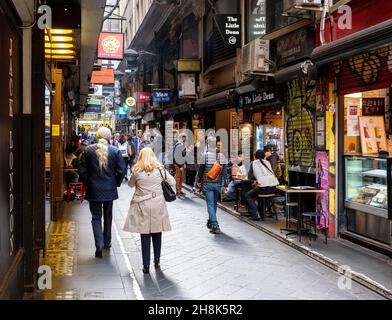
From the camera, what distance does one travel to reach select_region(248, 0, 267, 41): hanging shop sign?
14.8m

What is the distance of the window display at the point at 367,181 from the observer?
9.46 metres

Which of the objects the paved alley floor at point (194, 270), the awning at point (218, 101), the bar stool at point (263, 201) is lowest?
the paved alley floor at point (194, 270)

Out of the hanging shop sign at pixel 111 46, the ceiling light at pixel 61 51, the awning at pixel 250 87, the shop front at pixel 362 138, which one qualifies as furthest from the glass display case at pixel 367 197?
the hanging shop sign at pixel 111 46

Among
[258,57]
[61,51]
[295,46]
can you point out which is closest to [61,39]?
[61,51]

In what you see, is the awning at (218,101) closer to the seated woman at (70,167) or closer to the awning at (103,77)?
the seated woman at (70,167)

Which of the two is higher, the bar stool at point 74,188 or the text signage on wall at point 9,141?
the text signage on wall at point 9,141

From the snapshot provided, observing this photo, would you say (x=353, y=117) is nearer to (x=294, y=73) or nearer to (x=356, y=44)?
(x=294, y=73)

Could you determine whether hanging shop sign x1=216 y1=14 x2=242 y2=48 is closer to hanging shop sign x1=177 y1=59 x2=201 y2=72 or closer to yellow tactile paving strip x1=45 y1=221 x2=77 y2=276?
hanging shop sign x1=177 y1=59 x2=201 y2=72

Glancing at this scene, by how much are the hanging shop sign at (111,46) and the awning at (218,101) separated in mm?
3549

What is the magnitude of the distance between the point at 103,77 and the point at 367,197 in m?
18.8

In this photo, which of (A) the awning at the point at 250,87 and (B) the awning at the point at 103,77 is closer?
(A) the awning at the point at 250,87

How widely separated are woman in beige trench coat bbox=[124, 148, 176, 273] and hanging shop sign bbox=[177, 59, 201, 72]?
14.3 meters

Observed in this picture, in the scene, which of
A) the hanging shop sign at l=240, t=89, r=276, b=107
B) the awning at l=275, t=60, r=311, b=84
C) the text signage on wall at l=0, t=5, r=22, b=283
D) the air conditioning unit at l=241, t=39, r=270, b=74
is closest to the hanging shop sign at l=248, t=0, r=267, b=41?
the air conditioning unit at l=241, t=39, r=270, b=74
